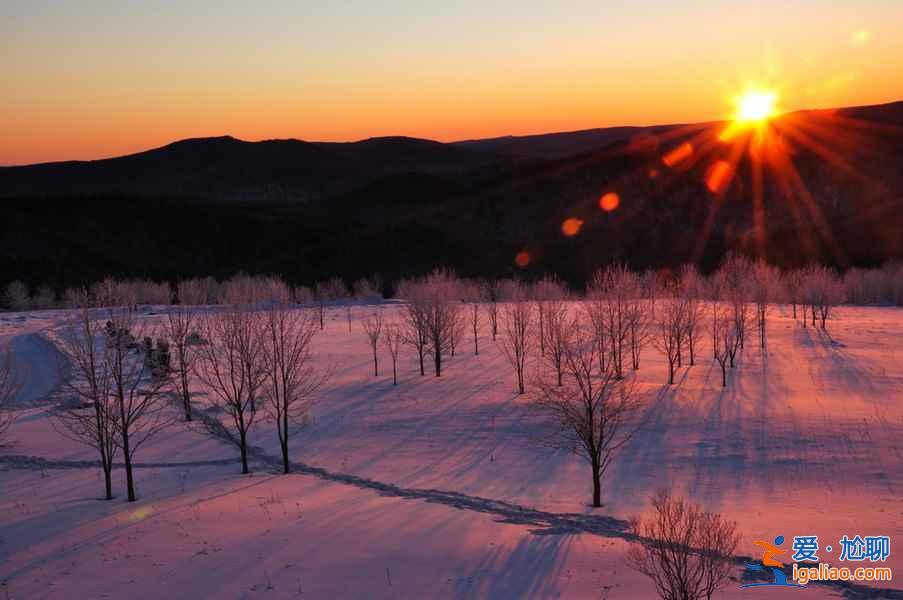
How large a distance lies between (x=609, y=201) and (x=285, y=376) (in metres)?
107

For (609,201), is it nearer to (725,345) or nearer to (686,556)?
(725,345)

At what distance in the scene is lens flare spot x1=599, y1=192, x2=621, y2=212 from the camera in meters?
125

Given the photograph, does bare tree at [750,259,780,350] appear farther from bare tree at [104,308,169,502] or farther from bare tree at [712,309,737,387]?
bare tree at [104,308,169,502]

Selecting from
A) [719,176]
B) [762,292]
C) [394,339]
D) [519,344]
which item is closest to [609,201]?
[719,176]

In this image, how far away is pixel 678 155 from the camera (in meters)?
141

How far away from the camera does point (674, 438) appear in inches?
1074

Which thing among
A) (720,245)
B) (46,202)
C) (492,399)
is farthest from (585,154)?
(492,399)

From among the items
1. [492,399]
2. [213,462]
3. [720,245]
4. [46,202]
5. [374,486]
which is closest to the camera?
[374,486]

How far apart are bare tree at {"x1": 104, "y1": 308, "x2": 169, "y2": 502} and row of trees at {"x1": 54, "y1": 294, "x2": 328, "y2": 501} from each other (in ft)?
0.14

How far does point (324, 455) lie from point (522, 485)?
7.91 meters

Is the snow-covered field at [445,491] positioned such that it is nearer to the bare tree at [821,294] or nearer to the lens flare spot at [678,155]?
the bare tree at [821,294]

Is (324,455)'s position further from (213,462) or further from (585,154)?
(585,154)

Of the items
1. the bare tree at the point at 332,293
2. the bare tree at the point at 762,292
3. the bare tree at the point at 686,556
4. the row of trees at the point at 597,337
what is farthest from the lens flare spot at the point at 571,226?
the bare tree at the point at 686,556

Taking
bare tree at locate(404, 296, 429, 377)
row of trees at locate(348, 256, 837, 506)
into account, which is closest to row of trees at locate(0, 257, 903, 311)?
row of trees at locate(348, 256, 837, 506)
